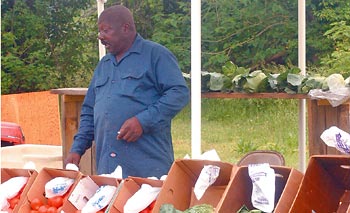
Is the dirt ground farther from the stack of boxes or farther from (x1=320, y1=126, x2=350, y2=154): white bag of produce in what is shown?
(x1=320, y1=126, x2=350, y2=154): white bag of produce

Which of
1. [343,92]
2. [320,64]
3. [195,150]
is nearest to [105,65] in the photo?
[195,150]

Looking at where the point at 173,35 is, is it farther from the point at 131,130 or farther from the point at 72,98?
the point at 131,130

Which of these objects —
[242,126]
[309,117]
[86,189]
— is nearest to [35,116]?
[242,126]

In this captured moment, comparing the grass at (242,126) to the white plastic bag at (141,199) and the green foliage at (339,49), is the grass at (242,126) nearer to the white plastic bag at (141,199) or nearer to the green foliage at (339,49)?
the green foliage at (339,49)

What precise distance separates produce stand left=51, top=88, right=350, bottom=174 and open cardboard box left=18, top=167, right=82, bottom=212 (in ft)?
6.92

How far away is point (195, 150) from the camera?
Result: 363 cm

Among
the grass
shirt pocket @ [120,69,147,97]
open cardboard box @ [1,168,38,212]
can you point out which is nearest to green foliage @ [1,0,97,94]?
the grass

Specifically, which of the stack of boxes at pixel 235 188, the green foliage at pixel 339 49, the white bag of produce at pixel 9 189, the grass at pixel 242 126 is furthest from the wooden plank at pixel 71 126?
the green foliage at pixel 339 49

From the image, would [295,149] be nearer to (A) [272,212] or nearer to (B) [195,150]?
(B) [195,150]

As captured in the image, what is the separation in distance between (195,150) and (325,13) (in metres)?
8.83

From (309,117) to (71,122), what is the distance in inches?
70.7

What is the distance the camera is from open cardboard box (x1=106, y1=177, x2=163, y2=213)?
284 cm

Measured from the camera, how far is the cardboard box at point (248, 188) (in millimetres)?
2510

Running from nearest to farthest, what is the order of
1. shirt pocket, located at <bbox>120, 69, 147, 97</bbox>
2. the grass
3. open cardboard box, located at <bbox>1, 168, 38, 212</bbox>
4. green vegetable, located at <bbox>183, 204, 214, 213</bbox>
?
Result: green vegetable, located at <bbox>183, 204, 214, 213</bbox>, open cardboard box, located at <bbox>1, 168, 38, 212</bbox>, shirt pocket, located at <bbox>120, 69, 147, 97</bbox>, the grass
